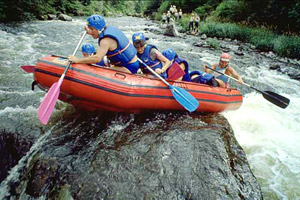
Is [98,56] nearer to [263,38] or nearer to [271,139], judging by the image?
[271,139]

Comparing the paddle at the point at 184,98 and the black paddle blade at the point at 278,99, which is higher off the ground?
the paddle at the point at 184,98

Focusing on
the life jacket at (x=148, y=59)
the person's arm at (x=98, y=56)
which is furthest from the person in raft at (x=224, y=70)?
the person's arm at (x=98, y=56)

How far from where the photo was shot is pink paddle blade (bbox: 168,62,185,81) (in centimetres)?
364

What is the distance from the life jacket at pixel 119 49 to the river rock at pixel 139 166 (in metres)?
1.07

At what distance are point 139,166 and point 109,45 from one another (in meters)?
1.75

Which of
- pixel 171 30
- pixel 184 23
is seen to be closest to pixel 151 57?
pixel 171 30

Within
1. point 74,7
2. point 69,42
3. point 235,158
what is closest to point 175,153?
point 235,158

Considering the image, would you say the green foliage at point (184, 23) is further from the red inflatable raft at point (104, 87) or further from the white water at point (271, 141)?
the red inflatable raft at point (104, 87)

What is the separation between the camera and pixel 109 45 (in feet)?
9.77

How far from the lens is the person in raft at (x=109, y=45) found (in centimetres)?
290

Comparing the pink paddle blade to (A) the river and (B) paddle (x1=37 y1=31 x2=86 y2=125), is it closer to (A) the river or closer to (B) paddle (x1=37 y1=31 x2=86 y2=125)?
(A) the river

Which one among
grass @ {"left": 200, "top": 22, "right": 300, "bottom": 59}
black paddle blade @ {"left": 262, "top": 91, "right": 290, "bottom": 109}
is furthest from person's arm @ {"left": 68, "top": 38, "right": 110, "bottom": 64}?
grass @ {"left": 200, "top": 22, "right": 300, "bottom": 59}

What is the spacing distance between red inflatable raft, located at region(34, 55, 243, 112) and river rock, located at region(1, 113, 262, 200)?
38 cm

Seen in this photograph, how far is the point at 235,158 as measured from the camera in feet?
8.75
